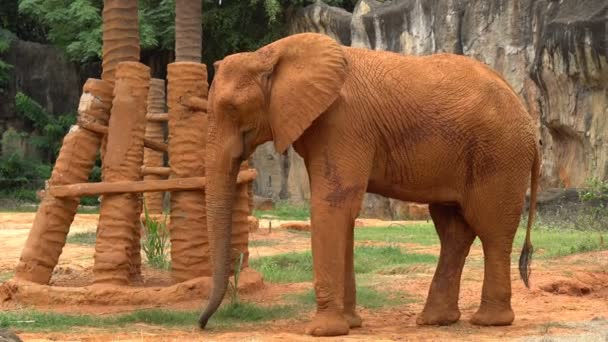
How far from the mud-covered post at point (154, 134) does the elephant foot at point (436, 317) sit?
32.4 feet

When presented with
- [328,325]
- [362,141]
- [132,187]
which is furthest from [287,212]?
[328,325]

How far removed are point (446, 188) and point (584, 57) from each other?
10756mm

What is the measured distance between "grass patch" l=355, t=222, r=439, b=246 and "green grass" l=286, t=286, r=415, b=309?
5.68 m

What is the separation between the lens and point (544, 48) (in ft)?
61.5

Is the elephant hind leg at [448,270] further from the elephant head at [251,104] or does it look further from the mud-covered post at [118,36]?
the mud-covered post at [118,36]

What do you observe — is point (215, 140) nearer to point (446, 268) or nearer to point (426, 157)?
point (426, 157)

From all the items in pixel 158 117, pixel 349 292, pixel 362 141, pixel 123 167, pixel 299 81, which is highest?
pixel 158 117

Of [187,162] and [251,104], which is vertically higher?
[251,104]

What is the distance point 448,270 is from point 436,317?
374 mm

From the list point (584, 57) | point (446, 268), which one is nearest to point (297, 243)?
point (584, 57)

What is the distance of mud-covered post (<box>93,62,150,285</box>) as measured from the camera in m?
9.40

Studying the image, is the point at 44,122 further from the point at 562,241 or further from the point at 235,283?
the point at 235,283

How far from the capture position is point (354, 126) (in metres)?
7.48

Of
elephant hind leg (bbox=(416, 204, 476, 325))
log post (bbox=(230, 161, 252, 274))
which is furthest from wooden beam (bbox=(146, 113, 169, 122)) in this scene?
elephant hind leg (bbox=(416, 204, 476, 325))
